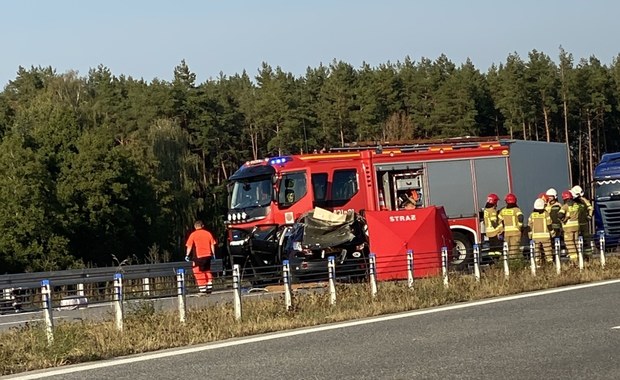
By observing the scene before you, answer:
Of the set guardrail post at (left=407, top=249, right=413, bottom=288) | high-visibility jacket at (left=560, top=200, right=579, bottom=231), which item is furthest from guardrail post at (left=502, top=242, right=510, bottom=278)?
high-visibility jacket at (left=560, top=200, right=579, bottom=231)

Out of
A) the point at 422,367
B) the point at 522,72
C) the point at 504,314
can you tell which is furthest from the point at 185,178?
the point at 422,367

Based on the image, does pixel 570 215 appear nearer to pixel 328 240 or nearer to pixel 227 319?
pixel 328 240

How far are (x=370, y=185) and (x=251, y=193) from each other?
291 cm

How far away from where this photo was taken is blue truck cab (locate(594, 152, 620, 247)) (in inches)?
1137

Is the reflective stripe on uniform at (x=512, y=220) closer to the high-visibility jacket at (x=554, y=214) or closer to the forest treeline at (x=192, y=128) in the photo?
the high-visibility jacket at (x=554, y=214)

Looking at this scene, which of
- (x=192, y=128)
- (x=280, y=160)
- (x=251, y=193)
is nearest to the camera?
(x=280, y=160)

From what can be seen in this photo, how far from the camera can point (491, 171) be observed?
86.4 ft

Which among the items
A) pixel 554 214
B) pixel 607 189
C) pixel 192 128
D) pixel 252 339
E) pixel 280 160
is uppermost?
pixel 192 128

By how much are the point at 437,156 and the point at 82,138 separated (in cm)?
3732

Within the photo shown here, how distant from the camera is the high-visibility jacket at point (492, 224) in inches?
877

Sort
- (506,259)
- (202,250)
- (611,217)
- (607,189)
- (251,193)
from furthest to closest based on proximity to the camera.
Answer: (607,189) → (611,217) → (251,193) → (202,250) → (506,259)

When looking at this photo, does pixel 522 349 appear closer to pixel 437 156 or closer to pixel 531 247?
pixel 531 247

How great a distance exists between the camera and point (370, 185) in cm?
2464

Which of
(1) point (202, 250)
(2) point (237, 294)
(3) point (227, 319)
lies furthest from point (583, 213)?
(3) point (227, 319)
